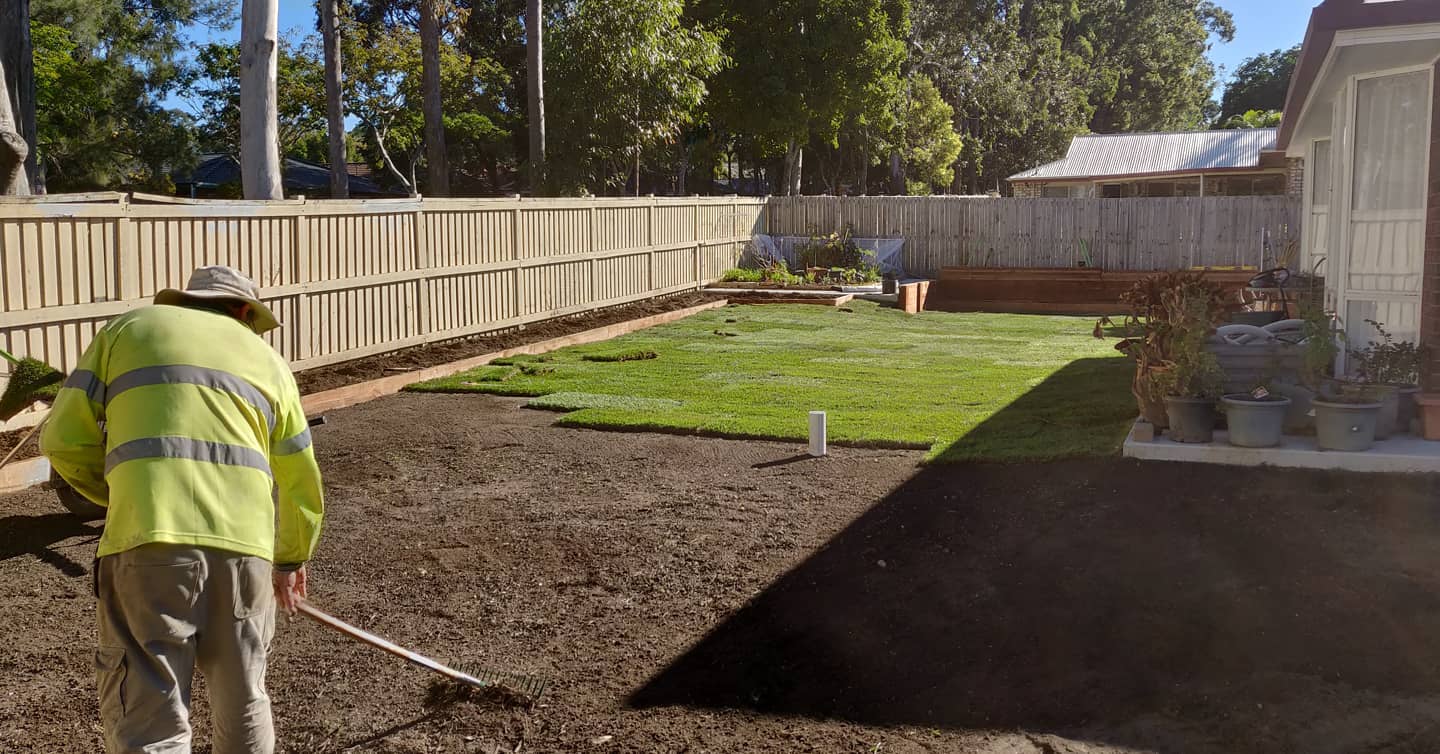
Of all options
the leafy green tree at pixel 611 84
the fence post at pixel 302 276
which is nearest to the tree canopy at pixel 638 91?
the leafy green tree at pixel 611 84

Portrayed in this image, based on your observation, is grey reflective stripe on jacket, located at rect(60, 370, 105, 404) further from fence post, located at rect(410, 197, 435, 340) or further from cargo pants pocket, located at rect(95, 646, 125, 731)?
fence post, located at rect(410, 197, 435, 340)

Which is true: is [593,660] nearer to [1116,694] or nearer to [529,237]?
[1116,694]

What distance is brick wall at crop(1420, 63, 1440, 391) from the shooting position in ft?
28.3

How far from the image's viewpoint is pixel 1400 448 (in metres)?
8.10

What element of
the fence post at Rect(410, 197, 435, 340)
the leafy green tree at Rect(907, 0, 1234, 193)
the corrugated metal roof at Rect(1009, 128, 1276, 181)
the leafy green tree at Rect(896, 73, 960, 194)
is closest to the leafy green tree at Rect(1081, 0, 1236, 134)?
the leafy green tree at Rect(907, 0, 1234, 193)

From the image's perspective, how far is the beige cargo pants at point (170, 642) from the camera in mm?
3291

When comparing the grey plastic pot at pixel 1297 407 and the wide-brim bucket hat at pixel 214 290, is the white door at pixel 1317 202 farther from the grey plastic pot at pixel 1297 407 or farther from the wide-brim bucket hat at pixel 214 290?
the wide-brim bucket hat at pixel 214 290

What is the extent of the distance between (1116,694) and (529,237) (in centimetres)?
1304

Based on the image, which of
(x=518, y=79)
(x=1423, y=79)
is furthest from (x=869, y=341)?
(x=518, y=79)

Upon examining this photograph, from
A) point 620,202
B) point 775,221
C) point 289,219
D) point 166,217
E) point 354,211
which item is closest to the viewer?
point 166,217

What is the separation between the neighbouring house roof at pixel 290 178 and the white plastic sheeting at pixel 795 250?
22.8 metres

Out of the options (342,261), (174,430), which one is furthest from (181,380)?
(342,261)

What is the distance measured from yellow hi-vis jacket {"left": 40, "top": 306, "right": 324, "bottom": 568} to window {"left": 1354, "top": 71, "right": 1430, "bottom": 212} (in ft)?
28.8

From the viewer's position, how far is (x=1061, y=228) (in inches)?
1037
